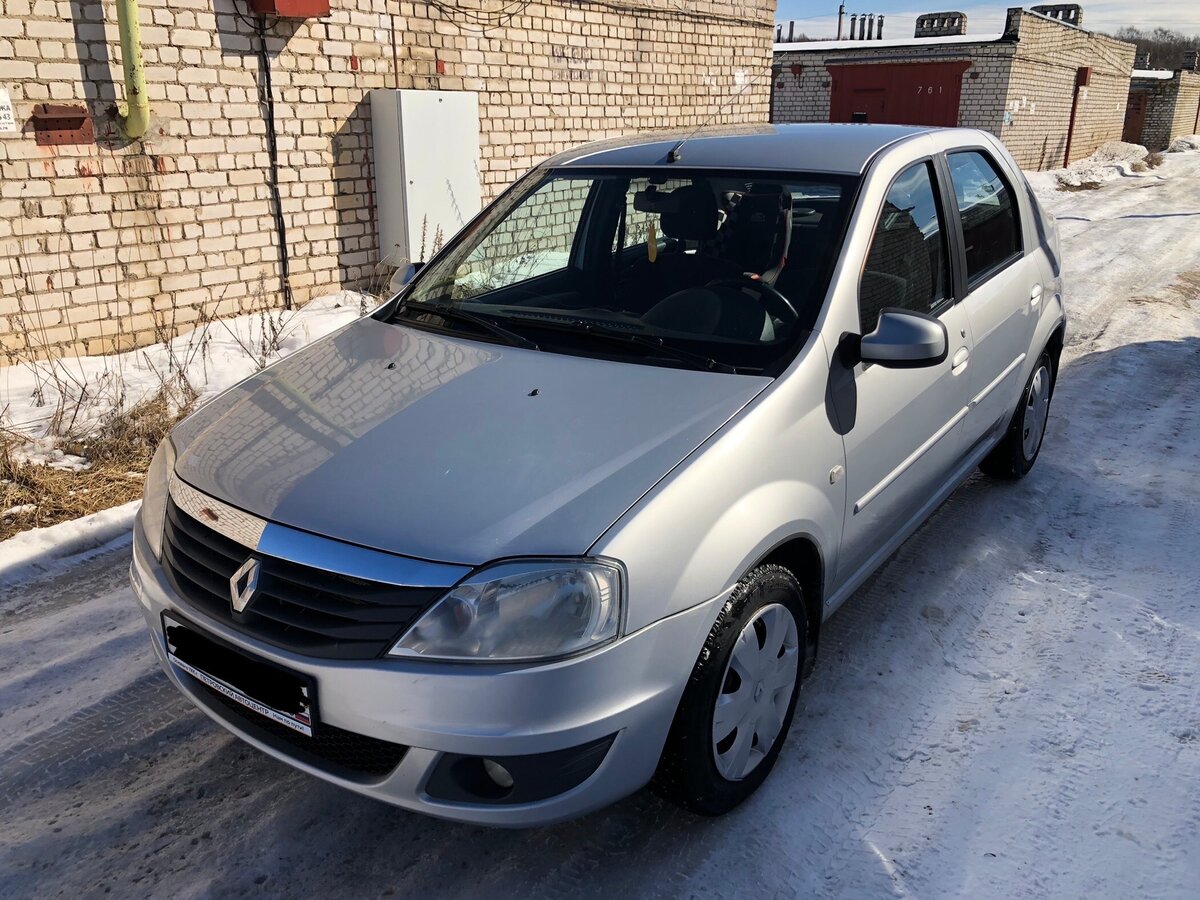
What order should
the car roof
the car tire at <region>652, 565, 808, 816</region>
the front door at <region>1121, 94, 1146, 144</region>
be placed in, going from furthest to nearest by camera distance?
the front door at <region>1121, 94, 1146, 144</region> < the car roof < the car tire at <region>652, 565, 808, 816</region>

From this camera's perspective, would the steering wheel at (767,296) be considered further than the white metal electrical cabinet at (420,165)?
No

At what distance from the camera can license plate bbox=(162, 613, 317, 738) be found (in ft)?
6.82

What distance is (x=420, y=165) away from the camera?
845 centimetres

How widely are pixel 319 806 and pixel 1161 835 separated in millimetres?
2218

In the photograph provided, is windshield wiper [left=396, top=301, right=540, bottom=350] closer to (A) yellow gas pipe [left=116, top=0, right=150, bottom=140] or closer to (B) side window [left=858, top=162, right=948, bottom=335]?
(B) side window [left=858, top=162, right=948, bottom=335]

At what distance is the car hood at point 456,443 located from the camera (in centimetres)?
207

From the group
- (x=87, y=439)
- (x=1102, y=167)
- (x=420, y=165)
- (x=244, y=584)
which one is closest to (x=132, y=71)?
(x=420, y=165)

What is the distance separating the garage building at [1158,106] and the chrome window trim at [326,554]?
3705 cm

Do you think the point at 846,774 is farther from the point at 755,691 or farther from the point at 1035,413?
the point at 1035,413

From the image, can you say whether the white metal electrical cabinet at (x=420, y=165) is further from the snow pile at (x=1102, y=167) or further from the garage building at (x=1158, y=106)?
the garage building at (x=1158, y=106)

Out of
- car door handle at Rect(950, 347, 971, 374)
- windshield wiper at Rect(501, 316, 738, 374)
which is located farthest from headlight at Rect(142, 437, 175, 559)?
car door handle at Rect(950, 347, 971, 374)

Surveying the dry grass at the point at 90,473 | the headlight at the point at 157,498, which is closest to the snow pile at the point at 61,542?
the dry grass at the point at 90,473

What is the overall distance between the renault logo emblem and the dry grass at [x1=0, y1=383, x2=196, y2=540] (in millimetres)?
2628

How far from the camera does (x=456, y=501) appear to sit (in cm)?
213
